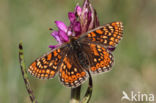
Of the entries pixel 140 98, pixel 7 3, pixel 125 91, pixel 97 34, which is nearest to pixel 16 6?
pixel 7 3

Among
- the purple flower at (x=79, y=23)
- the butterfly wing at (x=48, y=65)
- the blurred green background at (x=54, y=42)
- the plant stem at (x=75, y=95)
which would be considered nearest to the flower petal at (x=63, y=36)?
the purple flower at (x=79, y=23)

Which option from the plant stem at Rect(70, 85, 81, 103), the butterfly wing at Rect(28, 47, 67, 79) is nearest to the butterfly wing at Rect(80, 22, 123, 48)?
the butterfly wing at Rect(28, 47, 67, 79)

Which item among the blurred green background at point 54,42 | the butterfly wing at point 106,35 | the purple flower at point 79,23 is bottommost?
the blurred green background at point 54,42

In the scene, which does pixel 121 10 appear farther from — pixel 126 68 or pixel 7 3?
pixel 7 3

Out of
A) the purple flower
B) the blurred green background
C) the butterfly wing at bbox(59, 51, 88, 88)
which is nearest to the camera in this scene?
the butterfly wing at bbox(59, 51, 88, 88)

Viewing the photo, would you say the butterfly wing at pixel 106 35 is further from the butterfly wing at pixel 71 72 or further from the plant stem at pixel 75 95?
the plant stem at pixel 75 95

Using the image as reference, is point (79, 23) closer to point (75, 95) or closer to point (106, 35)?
point (106, 35)

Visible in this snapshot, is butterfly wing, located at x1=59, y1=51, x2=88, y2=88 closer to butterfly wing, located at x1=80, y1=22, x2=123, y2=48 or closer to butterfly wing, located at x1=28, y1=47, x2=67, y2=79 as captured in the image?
butterfly wing, located at x1=28, y1=47, x2=67, y2=79
